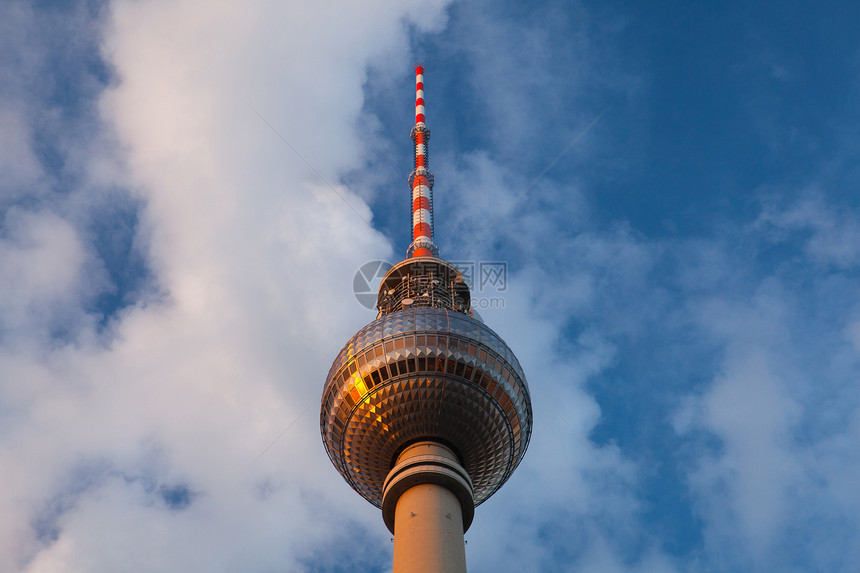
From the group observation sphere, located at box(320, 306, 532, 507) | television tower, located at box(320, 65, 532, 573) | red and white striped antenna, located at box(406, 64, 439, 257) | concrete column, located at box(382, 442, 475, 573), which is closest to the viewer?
concrete column, located at box(382, 442, 475, 573)

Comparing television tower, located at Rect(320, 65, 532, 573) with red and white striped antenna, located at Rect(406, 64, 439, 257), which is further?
red and white striped antenna, located at Rect(406, 64, 439, 257)

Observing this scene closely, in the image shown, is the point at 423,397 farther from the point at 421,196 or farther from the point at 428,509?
the point at 421,196

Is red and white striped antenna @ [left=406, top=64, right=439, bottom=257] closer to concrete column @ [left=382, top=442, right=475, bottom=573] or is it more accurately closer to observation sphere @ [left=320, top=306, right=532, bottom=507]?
observation sphere @ [left=320, top=306, right=532, bottom=507]

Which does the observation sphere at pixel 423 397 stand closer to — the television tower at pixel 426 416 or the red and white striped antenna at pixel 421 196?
the television tower at pixel 426 416

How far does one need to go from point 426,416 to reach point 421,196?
1995 centimetres

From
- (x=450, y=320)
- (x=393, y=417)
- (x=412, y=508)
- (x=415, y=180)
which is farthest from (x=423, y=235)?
(x=412, y=508)

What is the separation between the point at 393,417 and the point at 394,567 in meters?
7.25

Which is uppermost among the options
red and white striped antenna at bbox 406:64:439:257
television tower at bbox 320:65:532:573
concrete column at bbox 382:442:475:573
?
red and white striped antenna at bbox 406:64:439:257

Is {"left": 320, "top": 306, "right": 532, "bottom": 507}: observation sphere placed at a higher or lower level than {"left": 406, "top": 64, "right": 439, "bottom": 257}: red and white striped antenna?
lower

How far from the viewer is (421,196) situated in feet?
183

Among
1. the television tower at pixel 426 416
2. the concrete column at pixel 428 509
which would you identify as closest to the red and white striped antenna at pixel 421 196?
the television tower at pixel 426 416

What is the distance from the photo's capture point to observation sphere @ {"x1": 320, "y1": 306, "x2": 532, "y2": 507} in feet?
132

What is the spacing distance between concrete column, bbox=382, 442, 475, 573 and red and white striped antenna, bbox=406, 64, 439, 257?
1563 cm

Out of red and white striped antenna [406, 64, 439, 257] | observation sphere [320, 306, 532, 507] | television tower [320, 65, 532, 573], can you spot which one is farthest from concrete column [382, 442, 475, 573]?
red and white striped antenna [406, 64, 439, 257]
